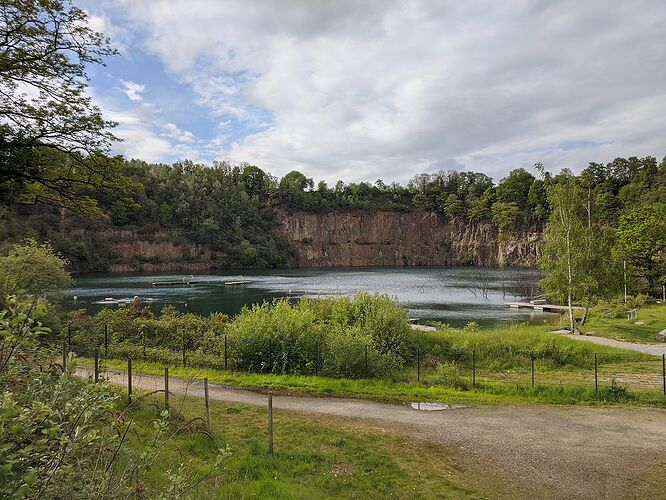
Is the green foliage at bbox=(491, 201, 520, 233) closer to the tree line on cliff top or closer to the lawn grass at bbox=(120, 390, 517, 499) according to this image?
the tree line on cliff top

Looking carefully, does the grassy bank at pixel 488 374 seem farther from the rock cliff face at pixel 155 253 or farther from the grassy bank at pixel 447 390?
the rock cliff face at pixel 155 253

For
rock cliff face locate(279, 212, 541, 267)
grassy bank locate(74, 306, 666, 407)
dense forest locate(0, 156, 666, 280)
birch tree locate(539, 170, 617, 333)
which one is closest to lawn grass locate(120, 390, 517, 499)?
grassy bank locate(74, 306, 666, 407)

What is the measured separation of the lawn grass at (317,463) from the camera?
294 inches

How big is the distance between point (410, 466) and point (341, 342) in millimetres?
8829

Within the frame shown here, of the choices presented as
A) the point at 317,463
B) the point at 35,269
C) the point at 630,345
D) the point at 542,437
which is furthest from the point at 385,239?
the point at 317,463

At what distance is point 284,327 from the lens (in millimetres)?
18391

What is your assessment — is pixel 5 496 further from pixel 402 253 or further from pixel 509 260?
pixel 402 253

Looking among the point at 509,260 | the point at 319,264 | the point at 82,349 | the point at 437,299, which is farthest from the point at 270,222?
the point at 82,349

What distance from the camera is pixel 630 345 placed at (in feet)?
76.2

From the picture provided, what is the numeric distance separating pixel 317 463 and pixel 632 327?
2731cm

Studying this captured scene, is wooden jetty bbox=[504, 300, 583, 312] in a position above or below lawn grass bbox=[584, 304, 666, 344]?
below

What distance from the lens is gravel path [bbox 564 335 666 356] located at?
70.9ft

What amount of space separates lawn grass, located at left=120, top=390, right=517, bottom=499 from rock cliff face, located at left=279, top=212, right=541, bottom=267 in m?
142

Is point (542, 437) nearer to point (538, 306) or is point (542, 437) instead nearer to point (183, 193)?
point (538, 306)
